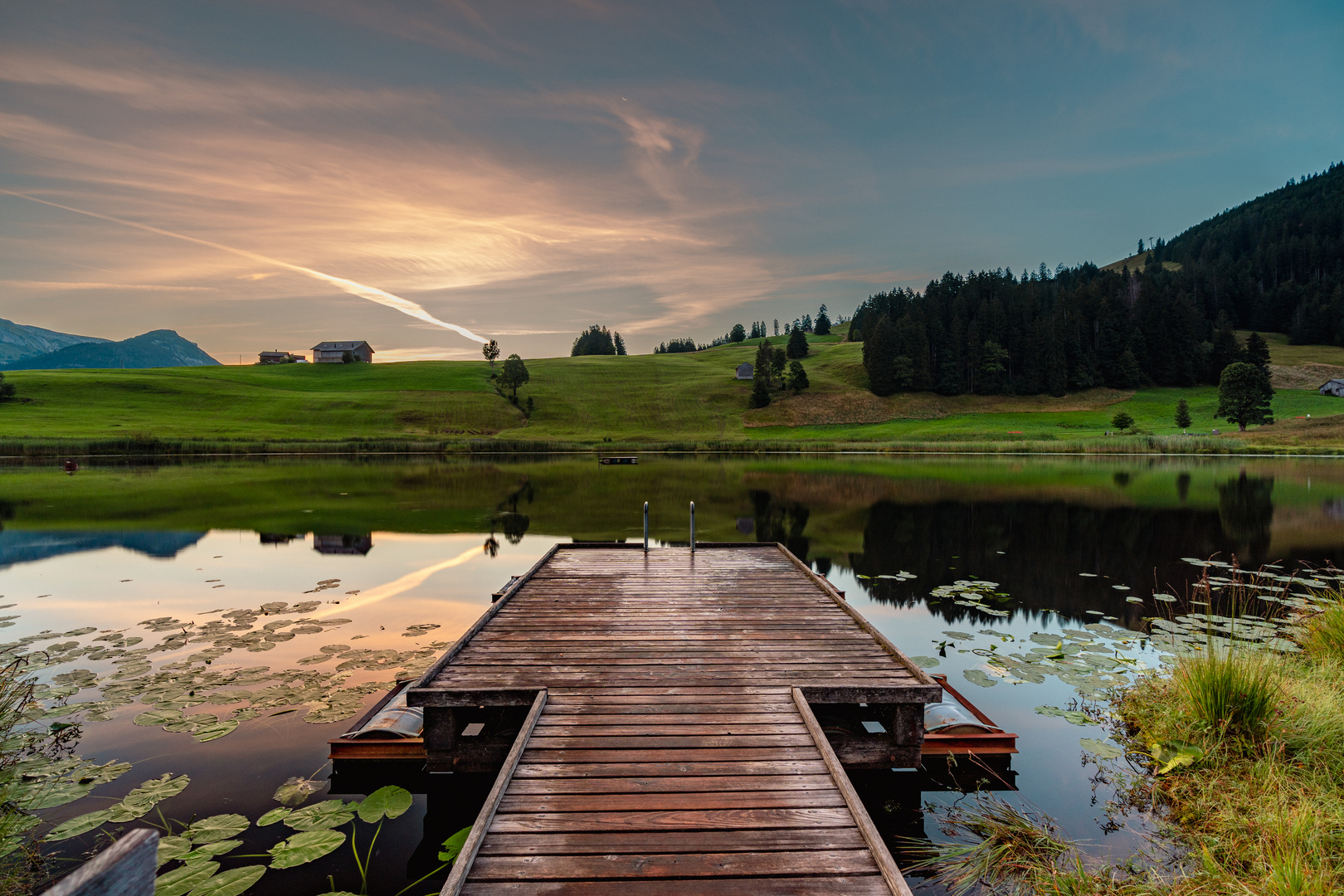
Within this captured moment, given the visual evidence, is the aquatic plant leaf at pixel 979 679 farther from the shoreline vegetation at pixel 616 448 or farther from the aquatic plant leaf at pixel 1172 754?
the shoreline vegetation at pixel 616 448

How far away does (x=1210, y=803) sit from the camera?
6.02m

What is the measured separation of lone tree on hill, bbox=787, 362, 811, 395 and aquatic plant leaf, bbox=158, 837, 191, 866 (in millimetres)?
88335

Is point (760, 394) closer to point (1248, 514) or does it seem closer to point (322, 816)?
point (1248, 514)

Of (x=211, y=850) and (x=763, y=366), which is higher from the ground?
(x=763, y=366)

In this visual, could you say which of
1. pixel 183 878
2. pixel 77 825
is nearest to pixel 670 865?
pixel 183 878

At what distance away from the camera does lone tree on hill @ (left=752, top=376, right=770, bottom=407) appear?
87.4 m

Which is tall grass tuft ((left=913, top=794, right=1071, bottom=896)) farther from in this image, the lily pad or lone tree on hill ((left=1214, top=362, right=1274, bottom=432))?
lone tree on hill ((left=1214, top=362, right=1274, bottom=432))

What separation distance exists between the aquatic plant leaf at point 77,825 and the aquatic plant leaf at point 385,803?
2.27 meters

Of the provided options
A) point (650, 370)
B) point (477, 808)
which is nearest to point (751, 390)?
point (650, 370)

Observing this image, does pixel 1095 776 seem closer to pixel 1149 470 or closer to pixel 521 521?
pixel 521 521

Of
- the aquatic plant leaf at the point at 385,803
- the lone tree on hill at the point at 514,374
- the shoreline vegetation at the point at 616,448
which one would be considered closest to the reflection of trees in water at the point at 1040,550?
the aquatic plant leaf at the point at 385,803

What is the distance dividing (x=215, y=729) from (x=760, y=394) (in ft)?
271

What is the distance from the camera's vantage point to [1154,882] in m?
5.00

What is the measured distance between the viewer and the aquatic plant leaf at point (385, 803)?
20.5ft
